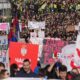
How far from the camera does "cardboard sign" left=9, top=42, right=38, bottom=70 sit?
580 inches

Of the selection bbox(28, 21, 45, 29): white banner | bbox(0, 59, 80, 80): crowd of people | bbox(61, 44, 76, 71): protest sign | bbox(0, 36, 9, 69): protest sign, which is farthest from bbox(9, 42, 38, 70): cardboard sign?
bbox(28, 21, 45, 29): white banner

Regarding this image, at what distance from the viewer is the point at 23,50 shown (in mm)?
14992

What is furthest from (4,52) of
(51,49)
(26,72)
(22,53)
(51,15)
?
(51,15)

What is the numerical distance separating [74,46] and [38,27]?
10.8 metres

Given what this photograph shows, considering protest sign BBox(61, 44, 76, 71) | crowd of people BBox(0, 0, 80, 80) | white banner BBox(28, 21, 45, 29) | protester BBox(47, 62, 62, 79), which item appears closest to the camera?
protester BBox(47, 62, 62, 79)

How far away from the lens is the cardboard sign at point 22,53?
48.3ft

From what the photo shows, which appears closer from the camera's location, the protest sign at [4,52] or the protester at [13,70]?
the protester at [13,70]

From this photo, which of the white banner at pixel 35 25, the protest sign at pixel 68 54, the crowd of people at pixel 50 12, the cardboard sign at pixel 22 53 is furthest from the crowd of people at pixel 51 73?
the crowd of people at pixel 50 12

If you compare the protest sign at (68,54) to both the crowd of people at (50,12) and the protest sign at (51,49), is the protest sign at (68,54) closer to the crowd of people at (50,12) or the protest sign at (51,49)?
the protest sign at (51,49)

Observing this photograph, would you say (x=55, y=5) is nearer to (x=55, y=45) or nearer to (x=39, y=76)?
(x=55, y=45)

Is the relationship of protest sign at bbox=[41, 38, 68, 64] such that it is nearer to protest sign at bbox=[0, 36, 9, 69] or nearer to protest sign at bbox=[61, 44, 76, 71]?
protest sign at bbox=[61, 44, 76, 71]

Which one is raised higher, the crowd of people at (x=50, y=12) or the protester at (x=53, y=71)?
the protester at (x=53, y=71)

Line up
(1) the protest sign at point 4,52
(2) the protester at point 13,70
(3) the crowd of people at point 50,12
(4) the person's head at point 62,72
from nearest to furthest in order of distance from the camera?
1. (4) the person's head at point 62,72
2. (2) the protester at point 13,70
3. (1) the protest sign at point 4,52
4. (3) the crowd of people at point 50,12

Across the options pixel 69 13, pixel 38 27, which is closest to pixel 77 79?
pixel 38 27
